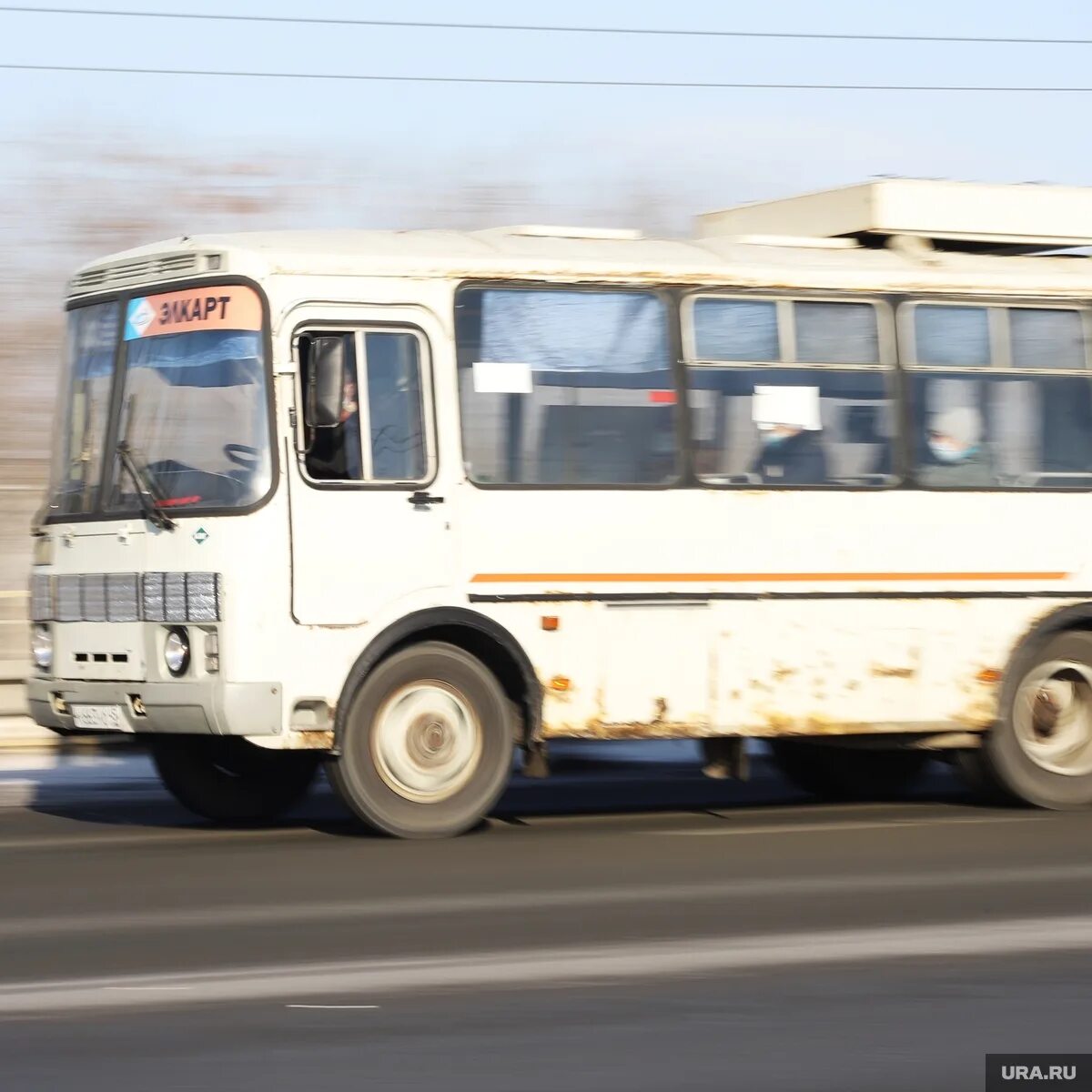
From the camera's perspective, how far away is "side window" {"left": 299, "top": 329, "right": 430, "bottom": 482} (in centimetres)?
1027

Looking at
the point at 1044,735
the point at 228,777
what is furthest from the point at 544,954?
the point at 1044,735

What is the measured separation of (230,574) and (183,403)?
3.00ft

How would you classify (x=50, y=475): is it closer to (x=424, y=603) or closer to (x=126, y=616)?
(x=126, y=616)

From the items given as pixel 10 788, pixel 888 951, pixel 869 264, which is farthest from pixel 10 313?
pixel 888 951

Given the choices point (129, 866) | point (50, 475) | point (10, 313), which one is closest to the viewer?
point (129, 866)

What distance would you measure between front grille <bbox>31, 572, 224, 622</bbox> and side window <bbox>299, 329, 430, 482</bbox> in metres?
0.74

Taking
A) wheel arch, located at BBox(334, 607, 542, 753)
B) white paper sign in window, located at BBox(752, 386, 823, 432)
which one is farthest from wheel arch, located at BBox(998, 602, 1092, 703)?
wheel arch, located at BBox(334, 607, 542, 753)

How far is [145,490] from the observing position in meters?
10.4

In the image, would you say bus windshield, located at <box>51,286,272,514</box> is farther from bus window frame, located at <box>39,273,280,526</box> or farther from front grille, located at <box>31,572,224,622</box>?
front grille, located at <box>31,572,224,622</box>

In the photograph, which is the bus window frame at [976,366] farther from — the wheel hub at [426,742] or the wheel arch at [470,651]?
the wheel hub at [426,742]

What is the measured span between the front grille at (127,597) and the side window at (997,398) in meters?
3.87

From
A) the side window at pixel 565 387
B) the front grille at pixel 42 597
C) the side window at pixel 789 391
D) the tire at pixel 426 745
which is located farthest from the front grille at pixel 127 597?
the side window at pixel 789 391

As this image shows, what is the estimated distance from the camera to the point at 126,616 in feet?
34.2

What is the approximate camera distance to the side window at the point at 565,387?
1071cm
